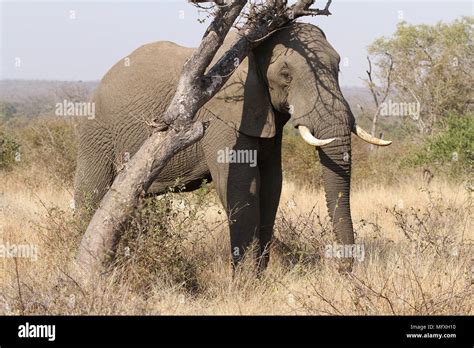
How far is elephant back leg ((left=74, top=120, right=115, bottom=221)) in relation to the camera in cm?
892

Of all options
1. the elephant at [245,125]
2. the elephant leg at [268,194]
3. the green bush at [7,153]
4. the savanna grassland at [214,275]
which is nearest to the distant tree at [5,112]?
the green bush at [7,153]

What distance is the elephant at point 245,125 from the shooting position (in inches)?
301

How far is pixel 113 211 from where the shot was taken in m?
7.22

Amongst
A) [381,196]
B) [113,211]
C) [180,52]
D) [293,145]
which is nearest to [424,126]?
[293,145]

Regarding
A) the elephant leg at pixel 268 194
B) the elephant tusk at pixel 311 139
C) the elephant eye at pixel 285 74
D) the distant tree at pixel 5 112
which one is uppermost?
the elephant eye at pixel 285 74

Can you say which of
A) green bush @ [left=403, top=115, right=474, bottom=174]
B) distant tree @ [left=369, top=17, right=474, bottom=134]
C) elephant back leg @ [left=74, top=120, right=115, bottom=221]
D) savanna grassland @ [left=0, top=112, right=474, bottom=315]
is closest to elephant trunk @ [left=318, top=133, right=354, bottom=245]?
savanna grassland @ [left=0, top=112, right=474, bottom=315]

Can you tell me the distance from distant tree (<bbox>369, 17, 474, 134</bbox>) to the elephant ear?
14546 millimetres

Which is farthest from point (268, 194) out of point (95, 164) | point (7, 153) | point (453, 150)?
point (7, 153)

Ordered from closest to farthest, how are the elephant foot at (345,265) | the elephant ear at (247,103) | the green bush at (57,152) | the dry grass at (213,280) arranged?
1. the dry grass at (213,280)
2. the elephant foot at (345,265)
3. the elephant ear at (247,103)
4. the green bush at (57,152)

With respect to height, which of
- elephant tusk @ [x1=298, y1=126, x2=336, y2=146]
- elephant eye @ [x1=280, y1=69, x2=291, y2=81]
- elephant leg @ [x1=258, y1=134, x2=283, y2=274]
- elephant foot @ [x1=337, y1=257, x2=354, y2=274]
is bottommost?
elephant foot @ [x1=337, y1=257, x2=354, y2=274]

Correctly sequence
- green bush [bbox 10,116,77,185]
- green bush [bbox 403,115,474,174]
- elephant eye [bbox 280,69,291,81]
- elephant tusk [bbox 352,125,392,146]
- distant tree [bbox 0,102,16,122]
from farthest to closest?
1. distant tree [bbox 0,102,16,122]
2. green bush [bbox 403,115,474,174]
3. green bush [bbox 10,116,77,185]
4. elephant eye [bbox 280,69,291,81]
5. elephant tusk [bbox 352,125,392,146]

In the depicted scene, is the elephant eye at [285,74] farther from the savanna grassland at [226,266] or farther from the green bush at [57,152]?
the green bush at [57,152]

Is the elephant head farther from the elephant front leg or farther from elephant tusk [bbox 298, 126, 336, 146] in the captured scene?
the elephant front leg
